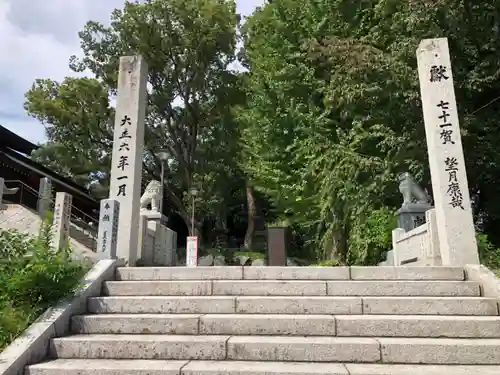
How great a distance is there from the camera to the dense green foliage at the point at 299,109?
31.7 ft

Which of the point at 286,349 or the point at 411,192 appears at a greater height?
the point at 411,192

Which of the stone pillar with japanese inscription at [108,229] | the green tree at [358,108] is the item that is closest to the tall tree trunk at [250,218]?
the green tree at [358,108]

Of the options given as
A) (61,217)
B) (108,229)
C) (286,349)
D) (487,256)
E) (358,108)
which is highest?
(358,108)

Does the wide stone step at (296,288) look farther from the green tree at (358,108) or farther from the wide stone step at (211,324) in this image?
the green tree at (358,108)

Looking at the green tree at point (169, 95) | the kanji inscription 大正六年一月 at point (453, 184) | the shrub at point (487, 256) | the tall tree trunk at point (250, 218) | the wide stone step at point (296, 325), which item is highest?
the green tree at point (169, 95)

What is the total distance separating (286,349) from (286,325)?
0.38m

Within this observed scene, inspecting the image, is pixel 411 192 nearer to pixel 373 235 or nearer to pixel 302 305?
pixel 373 235

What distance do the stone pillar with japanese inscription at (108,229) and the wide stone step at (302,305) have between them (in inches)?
52.9

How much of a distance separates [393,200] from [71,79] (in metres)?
18.1

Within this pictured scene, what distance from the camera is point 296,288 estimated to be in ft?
15.3

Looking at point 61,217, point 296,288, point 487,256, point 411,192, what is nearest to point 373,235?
point 411,192

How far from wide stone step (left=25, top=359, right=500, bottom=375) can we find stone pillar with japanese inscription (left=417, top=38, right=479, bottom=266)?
2.42m

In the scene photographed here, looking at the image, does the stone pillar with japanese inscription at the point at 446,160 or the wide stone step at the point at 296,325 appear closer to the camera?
the wide stone step at the point at 296,325

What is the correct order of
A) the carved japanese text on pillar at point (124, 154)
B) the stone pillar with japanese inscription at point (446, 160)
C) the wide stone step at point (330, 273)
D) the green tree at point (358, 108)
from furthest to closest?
the green tree at point (358, 108) → the carved japanese text on pillar at point (124, 154) → the stone pillar with japanese inscription at point (446, 160) → the wide stone step at point (330, 273)
